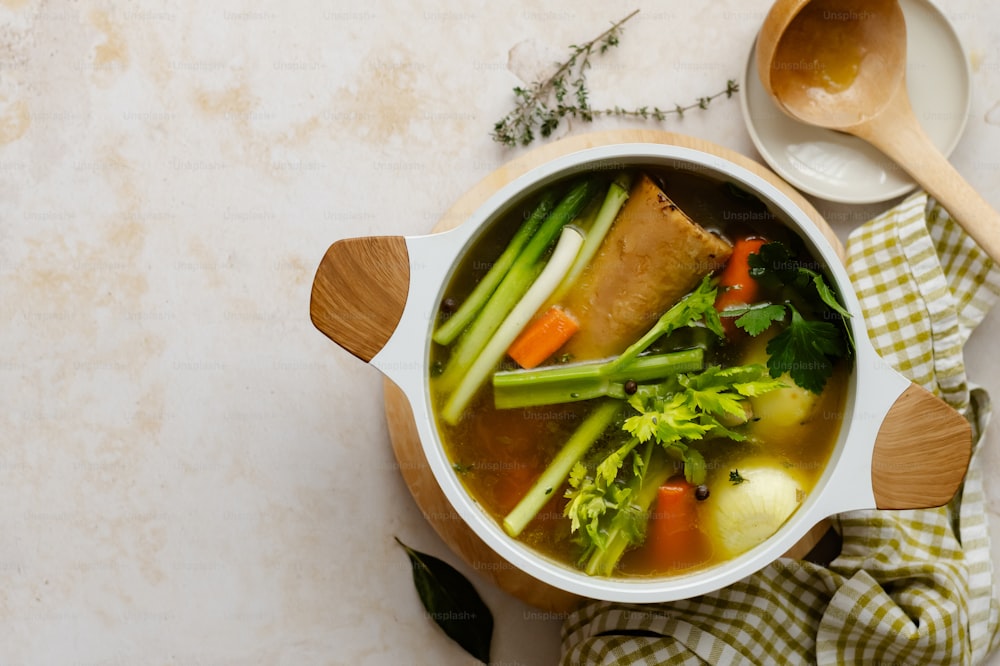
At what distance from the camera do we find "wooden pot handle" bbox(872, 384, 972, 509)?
1.26 meters

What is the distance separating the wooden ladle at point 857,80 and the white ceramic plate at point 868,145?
44 millimetres

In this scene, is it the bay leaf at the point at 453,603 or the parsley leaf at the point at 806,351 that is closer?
the parsley leaf at the point at 806,351

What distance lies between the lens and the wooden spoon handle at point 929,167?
1560 mm

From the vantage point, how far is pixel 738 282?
1432 millimetres

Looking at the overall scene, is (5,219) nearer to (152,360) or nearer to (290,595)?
(152,360)

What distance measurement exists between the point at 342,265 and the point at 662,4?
0.93 m

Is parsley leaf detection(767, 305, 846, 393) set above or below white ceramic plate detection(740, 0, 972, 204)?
below

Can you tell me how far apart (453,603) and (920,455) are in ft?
2.94

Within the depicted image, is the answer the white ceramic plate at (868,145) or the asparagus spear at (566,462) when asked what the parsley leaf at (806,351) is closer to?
the asparagus spear at (566,462)

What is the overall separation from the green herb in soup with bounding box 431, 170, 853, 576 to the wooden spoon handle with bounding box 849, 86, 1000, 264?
0.39 metres

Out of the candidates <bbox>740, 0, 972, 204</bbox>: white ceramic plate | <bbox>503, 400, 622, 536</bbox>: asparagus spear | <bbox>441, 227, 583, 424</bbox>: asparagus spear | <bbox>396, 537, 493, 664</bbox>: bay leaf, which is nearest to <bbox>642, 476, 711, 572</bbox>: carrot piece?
<bbox>503, 400, 622, 536</bbox>: asparagus spear

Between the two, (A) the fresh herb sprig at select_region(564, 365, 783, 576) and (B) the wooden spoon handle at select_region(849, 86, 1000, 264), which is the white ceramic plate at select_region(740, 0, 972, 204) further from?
(A) the fresh herb sprig at select_region(564, 365, 783, 576)

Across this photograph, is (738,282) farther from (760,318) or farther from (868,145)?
(868,145)

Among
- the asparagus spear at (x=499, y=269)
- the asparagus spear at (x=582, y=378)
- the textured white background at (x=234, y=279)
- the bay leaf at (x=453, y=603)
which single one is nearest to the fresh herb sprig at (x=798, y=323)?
the asparagus spear at (x=582, y=378)
